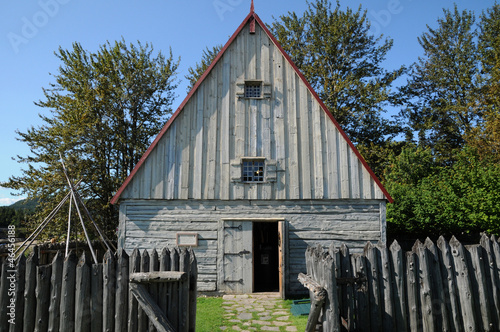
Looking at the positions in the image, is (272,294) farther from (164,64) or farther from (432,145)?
(432,145)

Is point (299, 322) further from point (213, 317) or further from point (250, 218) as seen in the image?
point (250, 218)

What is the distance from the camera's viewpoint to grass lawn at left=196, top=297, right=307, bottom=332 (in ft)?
24.7

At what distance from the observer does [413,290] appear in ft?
19.7

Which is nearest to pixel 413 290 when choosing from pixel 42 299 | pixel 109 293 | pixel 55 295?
pixel 109 293

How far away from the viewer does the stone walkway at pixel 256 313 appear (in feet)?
→ 24.7

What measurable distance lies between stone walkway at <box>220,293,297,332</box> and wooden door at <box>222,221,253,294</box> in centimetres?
37

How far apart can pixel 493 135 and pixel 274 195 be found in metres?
17.5

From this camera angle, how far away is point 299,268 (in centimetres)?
1170

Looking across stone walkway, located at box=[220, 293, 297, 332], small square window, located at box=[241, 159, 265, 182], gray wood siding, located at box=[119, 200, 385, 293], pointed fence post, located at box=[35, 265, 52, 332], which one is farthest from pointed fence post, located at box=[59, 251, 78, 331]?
small square window, located at box=[241, 159, 265, 182]

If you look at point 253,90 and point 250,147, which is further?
point 253,90

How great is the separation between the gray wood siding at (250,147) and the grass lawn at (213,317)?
11.0ft

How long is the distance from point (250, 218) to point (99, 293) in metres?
6.53

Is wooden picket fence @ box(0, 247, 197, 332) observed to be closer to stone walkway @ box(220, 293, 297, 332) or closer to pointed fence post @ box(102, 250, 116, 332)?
pointed fence post @ box(102, 250, 116, 332)

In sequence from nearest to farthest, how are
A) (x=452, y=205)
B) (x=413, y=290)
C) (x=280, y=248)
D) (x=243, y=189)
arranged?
(x=413, y=290) < (x=280, y=248) < (x=243, y=189) < (x=452, y=205)
